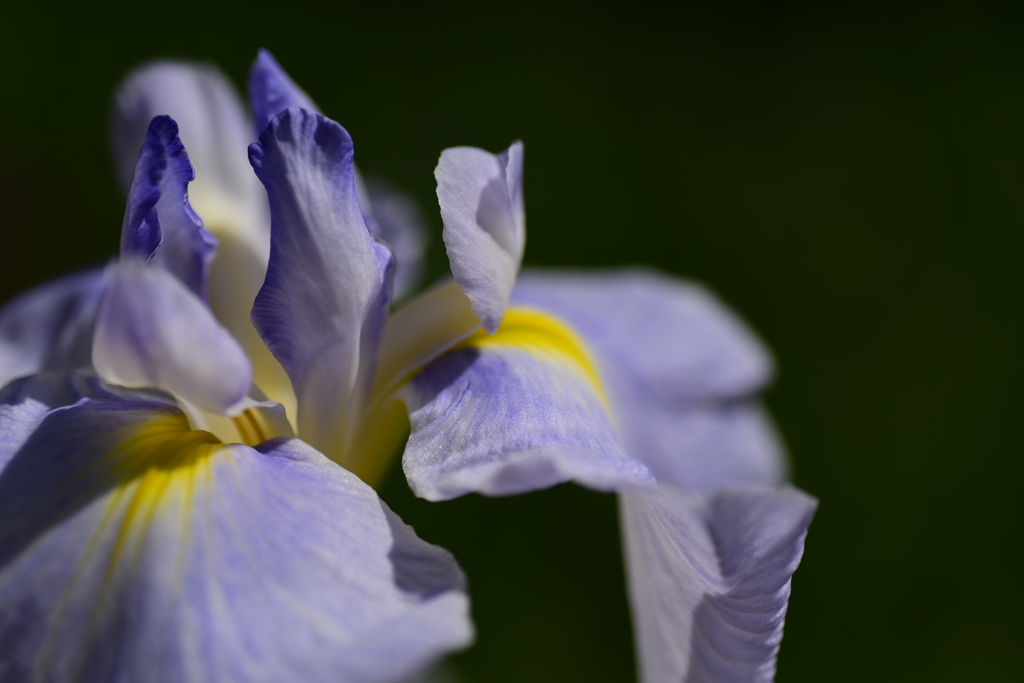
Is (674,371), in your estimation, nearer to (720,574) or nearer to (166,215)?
(720,574)

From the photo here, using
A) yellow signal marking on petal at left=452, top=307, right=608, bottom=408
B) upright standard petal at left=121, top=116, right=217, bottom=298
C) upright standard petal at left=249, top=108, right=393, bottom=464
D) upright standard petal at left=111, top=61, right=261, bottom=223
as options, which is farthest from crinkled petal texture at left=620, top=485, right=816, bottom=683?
upright standard petal at left=111, top=61, right=261, bottom=223

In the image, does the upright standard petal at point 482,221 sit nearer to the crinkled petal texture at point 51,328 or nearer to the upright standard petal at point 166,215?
the upright standard petal at point 166,215

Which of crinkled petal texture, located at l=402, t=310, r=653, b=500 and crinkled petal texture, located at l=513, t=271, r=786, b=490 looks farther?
crinkled petal texture, located at l=513, t=271, r=786, b=490

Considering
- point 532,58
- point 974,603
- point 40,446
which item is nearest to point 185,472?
point 40,446

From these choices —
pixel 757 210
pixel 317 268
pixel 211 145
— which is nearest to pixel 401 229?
pixel 211 145

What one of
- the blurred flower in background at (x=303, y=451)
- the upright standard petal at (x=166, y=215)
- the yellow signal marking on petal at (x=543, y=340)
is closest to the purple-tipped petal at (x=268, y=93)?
the blurred flower in background at (x=303, y=451)

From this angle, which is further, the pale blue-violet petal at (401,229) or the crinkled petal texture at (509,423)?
the pale blue-violet petal at (401,229)

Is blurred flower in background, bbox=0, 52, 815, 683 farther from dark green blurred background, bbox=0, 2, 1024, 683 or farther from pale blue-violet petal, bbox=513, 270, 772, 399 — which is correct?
dark green blurred background, bbox=0, 2, 1024, 683
